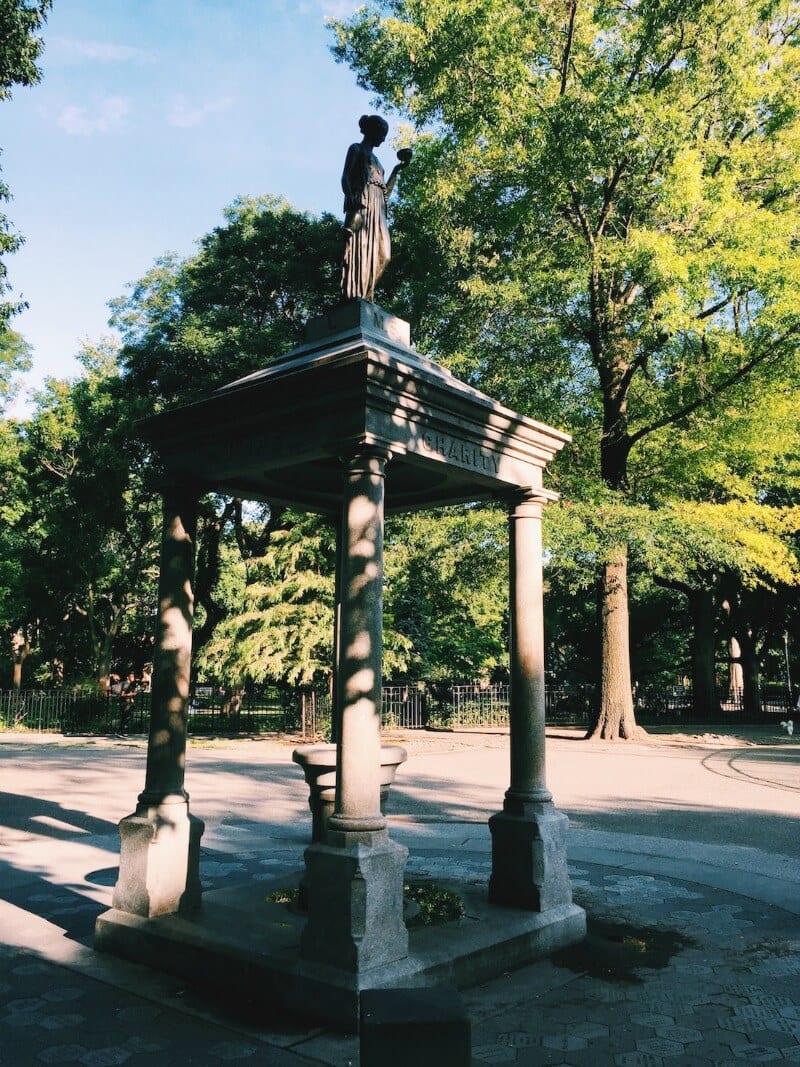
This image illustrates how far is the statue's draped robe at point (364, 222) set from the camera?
693cm

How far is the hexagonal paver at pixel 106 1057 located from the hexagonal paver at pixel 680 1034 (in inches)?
112

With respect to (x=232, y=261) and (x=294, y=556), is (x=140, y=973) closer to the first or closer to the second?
(x=294, y=556)

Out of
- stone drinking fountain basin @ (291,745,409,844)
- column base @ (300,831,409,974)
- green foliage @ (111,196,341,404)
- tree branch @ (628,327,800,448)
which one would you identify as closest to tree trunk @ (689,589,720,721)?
tree branch @ (628,327,800,448)

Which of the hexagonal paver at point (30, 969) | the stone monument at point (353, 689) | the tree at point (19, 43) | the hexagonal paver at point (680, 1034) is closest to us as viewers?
the hexagonal paver at point (680, 1034)

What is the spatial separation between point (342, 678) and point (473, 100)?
17.9 meters

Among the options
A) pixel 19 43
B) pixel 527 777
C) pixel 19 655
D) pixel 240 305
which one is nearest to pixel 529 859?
pixel 527 777

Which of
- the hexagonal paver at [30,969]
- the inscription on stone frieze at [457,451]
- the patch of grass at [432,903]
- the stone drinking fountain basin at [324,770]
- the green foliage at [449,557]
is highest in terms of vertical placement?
the green foliage at [449,557]

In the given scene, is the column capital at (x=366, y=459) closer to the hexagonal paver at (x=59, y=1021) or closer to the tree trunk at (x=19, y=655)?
the hexagonal paver at (x=59, y=1021)

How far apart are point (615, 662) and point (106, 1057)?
19.8 metres

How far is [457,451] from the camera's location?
6.68 metres

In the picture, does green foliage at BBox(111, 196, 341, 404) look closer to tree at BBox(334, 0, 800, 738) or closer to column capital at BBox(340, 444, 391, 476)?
tree at BBox(334, 0, 800, 738)

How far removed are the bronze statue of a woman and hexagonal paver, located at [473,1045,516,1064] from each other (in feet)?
17.8

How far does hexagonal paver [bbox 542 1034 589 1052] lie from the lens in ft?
14.5

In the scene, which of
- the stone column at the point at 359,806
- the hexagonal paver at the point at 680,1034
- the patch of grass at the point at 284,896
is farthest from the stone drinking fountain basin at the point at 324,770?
the hexagonal paver at the point at 680,1034
